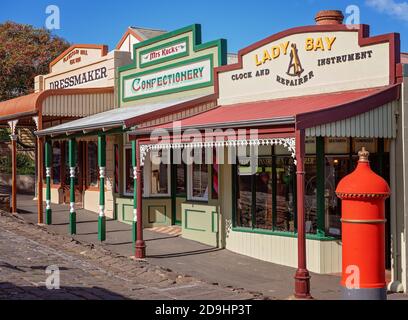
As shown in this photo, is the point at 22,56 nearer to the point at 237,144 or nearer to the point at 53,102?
the point at 53,102

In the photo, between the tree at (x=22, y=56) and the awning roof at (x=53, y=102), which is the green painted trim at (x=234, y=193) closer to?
the awning roof at (x=53, y=102)

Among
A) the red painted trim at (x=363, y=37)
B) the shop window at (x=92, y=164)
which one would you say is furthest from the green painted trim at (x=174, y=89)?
the shop window at (x=92, y=164)

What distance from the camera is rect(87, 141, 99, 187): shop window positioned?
1999cm

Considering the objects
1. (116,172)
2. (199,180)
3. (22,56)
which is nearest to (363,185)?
(199,180)

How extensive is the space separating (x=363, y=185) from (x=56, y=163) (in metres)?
18.0

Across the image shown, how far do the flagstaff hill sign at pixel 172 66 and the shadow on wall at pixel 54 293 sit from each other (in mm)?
6352

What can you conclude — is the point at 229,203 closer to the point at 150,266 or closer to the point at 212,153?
the point at 212,153

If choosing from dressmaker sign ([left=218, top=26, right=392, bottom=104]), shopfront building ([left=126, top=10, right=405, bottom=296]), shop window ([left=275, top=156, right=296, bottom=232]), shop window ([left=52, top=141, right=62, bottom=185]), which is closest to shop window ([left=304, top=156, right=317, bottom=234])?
shopfront building ([left=126, top=10, right=405, bottom=296])

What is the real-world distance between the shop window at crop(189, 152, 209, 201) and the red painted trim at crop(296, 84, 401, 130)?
564cm

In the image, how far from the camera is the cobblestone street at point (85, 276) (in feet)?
29.6

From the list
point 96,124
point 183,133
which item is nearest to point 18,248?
point 96,124

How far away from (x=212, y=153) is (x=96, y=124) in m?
2.84

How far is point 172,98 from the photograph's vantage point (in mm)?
15609

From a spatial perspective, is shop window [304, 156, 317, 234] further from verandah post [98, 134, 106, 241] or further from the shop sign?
the shop sign
